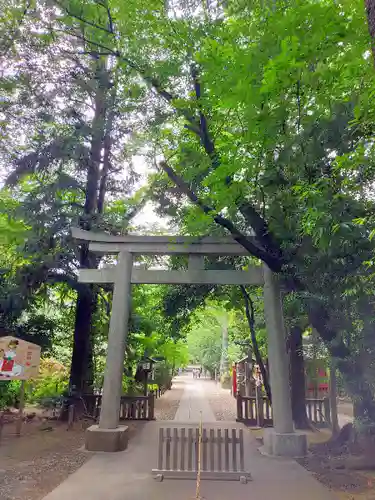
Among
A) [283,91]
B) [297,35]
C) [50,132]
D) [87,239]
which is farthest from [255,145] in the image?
[50,132]

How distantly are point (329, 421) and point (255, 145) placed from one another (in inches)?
352

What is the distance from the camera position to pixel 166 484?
5.65 m

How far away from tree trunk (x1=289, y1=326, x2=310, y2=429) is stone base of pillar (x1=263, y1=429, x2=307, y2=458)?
3146mm

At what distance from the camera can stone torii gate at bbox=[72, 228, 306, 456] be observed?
7.65m

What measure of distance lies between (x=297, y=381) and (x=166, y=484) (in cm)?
616

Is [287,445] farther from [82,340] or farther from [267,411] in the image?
[82,340]

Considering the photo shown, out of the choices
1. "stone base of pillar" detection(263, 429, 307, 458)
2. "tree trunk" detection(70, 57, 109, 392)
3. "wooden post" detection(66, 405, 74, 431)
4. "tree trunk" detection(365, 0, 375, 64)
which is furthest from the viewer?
"tree trunk" detection(70, 57, 109, 392)

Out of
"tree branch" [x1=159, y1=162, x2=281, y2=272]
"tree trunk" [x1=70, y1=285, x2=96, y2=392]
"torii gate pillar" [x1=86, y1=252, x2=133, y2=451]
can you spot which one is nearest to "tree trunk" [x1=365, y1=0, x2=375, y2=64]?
"tree branch" [x1=159, y1=162, x2=281, y2=272]

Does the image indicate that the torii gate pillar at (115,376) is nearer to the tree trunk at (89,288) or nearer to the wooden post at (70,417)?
the wooden post at (70,417)

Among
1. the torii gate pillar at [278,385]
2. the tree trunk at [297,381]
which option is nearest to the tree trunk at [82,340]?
the torii gate pillar at [278,385]

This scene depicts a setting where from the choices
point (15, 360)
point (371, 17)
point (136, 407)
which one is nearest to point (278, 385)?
point (136, 407)

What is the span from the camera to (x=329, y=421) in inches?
423

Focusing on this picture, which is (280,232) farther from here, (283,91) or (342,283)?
(283,91)

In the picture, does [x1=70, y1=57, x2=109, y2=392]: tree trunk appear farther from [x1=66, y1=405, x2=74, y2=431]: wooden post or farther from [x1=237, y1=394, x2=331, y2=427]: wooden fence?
[x1=237, y1=394, x2=331, y2=427]: wooden fence
